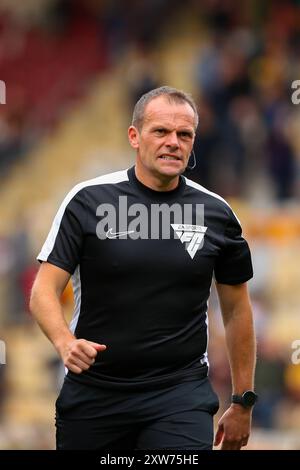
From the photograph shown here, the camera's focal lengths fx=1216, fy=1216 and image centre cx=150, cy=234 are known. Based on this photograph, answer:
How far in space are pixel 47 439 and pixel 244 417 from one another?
5.94 m

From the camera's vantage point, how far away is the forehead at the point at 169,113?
5.94 m

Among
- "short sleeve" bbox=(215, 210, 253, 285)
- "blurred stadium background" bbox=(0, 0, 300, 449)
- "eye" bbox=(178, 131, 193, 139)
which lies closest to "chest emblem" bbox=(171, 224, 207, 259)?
"short sleeve" bbox=(215, 210, 253, 285)

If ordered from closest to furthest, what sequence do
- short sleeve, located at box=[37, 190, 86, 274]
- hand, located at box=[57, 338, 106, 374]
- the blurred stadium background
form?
hand, located at box=[57, 338, 106, 374], short sleeve, located at box=[37, 190, 86, 274], the blurred stadium background

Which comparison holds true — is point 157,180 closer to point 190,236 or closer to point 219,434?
point 190,236

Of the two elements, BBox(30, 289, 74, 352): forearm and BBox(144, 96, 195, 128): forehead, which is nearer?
BBox(30, 289, 74, 352): forearm

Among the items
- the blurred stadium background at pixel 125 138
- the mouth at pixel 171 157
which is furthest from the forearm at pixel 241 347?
the blurred stadium background at pixel 125 138

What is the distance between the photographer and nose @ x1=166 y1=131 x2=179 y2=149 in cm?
589

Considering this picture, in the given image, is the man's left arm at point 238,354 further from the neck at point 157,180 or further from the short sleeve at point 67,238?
the short sleeve at point 67,238

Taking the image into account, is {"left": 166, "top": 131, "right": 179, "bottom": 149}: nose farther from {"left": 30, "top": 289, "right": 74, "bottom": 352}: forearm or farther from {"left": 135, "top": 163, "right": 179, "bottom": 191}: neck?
{"left": 30, "top": 289, "right": 74, "bottom": 352}: forearm

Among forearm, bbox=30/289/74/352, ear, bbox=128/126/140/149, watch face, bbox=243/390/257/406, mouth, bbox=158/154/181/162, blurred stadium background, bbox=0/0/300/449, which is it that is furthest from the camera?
blurred stadium background, bbox=0/0/300/449

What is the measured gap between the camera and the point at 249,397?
6.26 m

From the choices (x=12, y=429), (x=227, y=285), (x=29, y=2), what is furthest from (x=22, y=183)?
(x=227, y=285)

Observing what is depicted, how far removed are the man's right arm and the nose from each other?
2.62 feet

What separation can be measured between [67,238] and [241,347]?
114 cm
